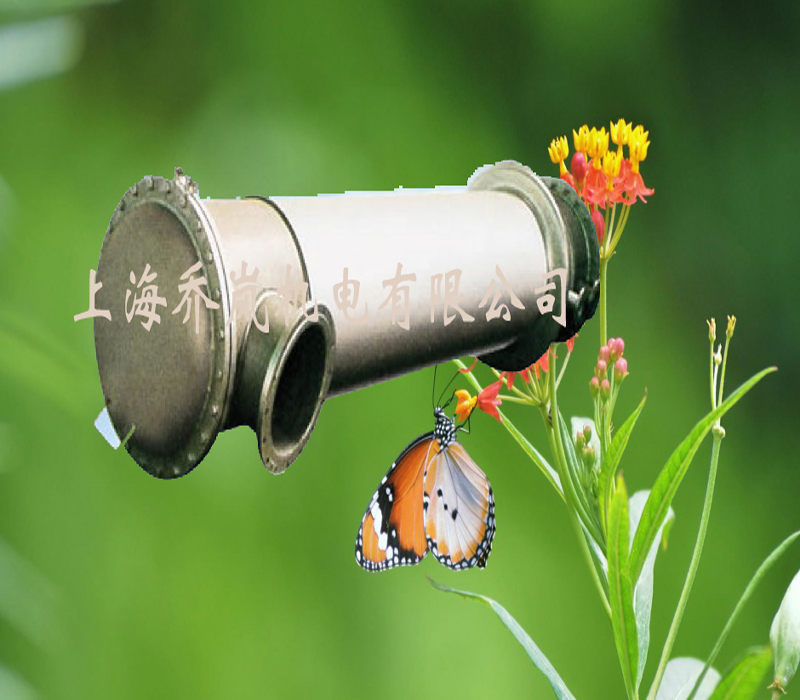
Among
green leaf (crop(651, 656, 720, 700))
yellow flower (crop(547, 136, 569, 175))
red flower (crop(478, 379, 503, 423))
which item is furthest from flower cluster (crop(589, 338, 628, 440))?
green leaf (crop(651, 656, 720, 700))

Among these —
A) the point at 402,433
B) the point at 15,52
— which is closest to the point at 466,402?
the point at 402,433

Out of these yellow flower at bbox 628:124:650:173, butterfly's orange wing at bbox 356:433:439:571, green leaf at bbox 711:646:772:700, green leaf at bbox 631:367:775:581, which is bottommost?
green leaf at bbox 711:646:772:700

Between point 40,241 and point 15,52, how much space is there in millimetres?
443

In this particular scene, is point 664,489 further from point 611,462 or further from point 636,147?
point 636,147

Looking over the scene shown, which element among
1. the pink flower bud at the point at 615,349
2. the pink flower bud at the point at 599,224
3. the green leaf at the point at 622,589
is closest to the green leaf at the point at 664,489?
the green leaf at the point at 622,589

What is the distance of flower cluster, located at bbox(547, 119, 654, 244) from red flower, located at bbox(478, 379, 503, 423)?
193 mm

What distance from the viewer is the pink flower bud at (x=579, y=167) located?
3.41 feet

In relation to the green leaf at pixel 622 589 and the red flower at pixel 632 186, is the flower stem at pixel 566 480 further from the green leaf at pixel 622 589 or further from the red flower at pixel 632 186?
the red flower at pixel 632 186

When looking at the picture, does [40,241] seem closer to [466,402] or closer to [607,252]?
[466,402]

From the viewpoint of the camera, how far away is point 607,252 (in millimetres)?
1038

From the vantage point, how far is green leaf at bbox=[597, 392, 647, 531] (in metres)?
0.92

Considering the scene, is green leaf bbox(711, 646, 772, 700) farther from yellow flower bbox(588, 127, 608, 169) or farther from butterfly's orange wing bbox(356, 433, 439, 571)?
yellow flower bbox(588, 127, 608, 169)

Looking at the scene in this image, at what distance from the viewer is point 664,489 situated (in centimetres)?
95

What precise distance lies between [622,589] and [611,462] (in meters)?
0.13
